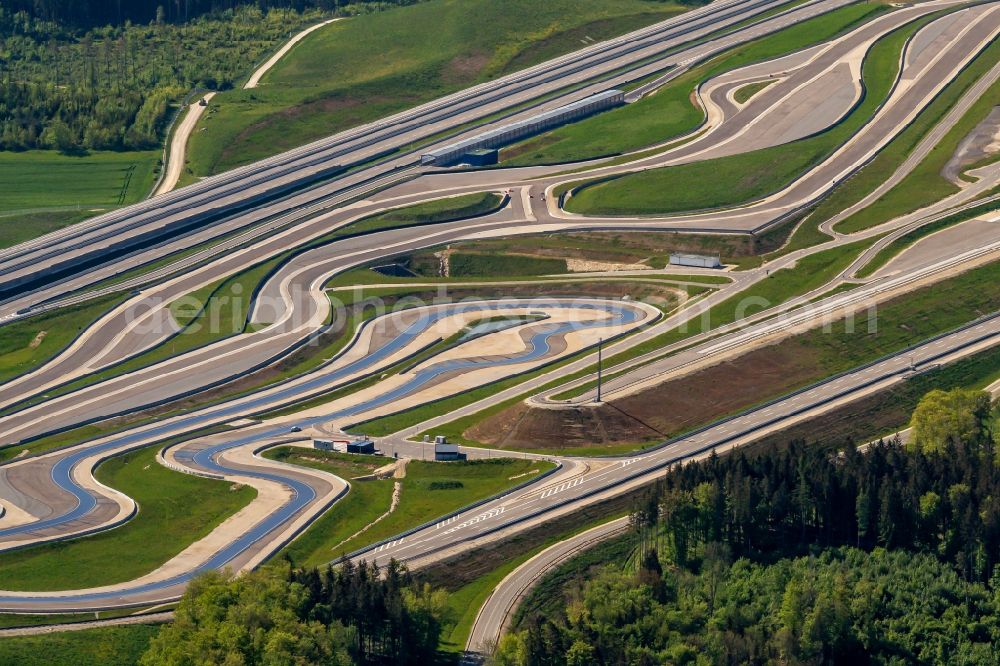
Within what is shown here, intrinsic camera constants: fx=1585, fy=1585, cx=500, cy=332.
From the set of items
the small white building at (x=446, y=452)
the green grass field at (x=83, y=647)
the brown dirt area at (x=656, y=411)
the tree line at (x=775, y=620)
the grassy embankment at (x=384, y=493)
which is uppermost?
the brown dirt area at (x=656, y=411)

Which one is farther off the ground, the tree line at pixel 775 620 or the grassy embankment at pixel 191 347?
the grassy embankment at pixel 191 347

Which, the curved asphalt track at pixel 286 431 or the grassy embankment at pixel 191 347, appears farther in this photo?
the grassy embankment at pixel 191 347

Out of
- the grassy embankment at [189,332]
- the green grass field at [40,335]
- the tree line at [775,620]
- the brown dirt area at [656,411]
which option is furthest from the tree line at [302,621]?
the green grass field at [40,335]

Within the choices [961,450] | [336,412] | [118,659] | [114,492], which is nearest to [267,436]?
[336,412]

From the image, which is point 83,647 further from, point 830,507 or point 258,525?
point 830,507

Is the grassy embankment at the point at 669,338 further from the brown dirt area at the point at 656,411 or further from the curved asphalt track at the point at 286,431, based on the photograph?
the curved asphalt track at the point at 286,431

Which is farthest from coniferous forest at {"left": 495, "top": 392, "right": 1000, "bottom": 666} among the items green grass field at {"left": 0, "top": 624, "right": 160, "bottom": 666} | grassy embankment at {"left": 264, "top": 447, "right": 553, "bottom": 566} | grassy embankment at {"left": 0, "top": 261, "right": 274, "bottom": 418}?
grassy embankment at {"left": 0, "top": 261, "right": 274, "bottom": 418}

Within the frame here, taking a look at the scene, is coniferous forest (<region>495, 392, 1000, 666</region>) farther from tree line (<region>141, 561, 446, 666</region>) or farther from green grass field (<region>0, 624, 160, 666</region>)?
green grass field (<region>0, 624, 160, 666</region>)
